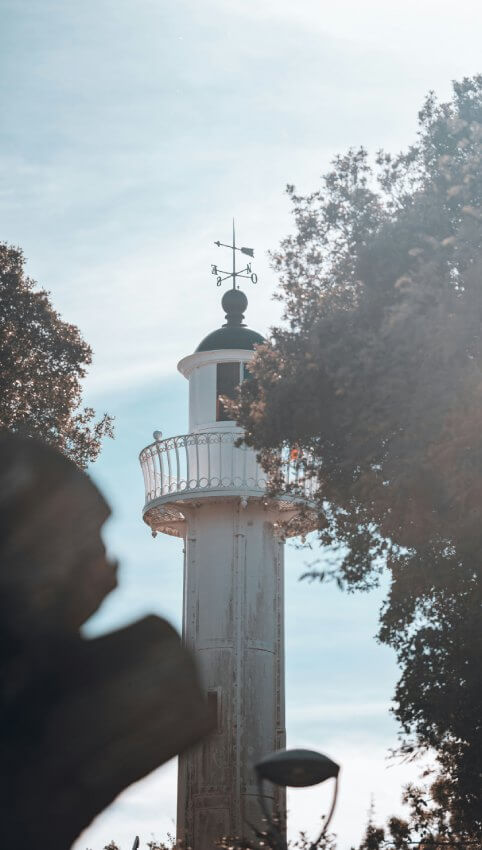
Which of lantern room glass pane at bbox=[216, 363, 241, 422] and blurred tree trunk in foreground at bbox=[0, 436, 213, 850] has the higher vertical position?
lantern room glass pane at bbox=[216, 363, 241, 422]

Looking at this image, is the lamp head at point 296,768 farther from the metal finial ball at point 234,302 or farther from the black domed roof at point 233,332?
the metal finial ball at point 234,302

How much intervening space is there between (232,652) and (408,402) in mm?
11802

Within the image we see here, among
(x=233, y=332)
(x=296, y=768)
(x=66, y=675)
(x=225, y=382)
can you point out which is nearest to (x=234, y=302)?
(x=233, y=332)

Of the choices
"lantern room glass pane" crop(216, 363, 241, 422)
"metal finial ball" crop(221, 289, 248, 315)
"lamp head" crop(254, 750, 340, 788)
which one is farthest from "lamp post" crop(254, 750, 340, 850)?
"metal finial ball" crop(221, 289, 248, 315)

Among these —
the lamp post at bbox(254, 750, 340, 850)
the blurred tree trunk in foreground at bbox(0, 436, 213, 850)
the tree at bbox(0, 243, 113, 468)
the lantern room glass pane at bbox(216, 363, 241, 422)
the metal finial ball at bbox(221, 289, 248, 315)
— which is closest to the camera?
the blurred tree trunk in foreground at bbox(0, 436, 213, 850)

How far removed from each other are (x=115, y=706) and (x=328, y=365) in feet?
38.6

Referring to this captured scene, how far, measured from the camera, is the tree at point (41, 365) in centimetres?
2384

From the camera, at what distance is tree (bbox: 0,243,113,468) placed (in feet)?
78.2

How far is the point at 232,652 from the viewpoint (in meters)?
26.5

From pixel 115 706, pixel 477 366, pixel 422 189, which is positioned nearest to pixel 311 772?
pixel 115 706

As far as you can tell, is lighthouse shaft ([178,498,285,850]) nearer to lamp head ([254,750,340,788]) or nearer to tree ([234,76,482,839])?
tree ([234,76,482,839])

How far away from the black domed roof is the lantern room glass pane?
494 millimetres

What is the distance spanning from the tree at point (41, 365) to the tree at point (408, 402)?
6.11 meters

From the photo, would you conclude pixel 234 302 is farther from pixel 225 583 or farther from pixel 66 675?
Result: pixel 66 675
